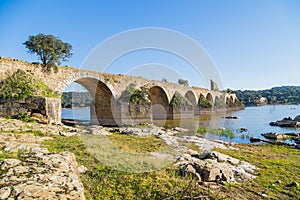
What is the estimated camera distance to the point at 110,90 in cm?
1989

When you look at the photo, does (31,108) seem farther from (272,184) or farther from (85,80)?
(272,184)

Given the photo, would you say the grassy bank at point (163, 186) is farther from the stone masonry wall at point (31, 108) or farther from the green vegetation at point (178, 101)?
the green vegetation at point (178, 101)

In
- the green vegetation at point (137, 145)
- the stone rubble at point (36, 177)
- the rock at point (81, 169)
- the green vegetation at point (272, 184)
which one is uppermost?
the stone rubble at point (36, 177)

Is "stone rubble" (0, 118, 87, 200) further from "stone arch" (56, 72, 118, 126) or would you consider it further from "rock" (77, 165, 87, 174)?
"stone arch" (56, 72, 118, 126)

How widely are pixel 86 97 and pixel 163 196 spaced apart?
866 inches

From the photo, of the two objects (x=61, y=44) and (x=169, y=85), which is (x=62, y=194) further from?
(x=169, y=85)

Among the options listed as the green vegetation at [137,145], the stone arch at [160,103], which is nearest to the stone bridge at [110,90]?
the stone arch at [160,103]

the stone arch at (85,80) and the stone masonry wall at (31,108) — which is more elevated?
the stone arch at (85,80)

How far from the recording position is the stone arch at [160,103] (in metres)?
30.2

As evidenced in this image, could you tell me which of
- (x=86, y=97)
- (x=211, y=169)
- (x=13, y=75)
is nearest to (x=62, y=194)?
(x=211, y=169)

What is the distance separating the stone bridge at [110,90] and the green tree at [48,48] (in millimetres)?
785

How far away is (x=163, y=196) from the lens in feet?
11.8

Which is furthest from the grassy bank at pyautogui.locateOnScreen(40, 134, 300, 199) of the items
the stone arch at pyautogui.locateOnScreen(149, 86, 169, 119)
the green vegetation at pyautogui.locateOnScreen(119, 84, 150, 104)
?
the stone arch at pyautogui.locateOnScreen(149, 86, 169, 119)

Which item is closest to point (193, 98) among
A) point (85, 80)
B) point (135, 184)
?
point (85, 80)
